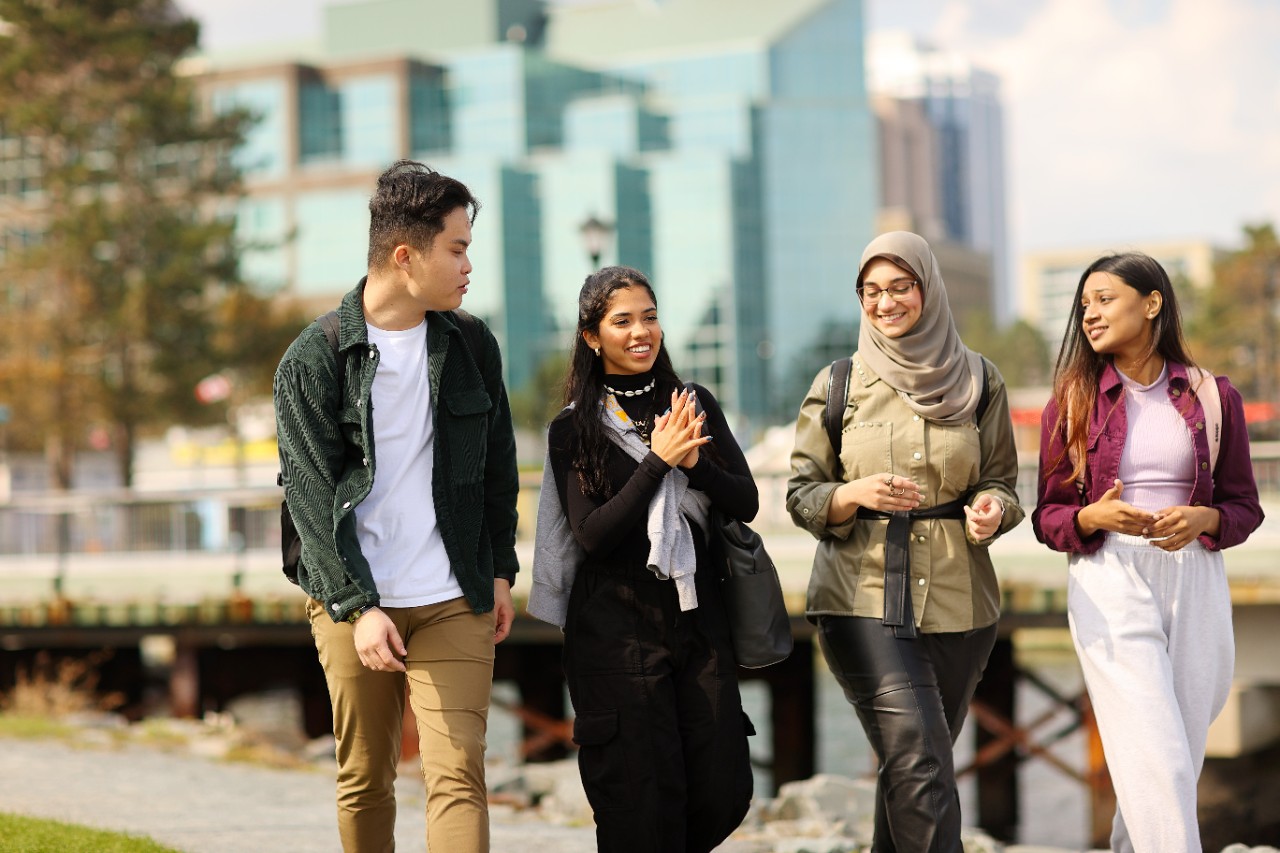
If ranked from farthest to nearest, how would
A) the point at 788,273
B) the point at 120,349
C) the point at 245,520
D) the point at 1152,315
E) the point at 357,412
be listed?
the point at 788,273, the point at 120,349, the point at 245,520, the point at 1152,315, the point at 357,412

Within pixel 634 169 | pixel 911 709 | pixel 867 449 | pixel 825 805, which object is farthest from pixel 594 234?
pixel 634 169

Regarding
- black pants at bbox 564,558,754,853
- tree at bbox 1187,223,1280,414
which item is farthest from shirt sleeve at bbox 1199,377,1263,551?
tree at bbox 1187,223,1280,414

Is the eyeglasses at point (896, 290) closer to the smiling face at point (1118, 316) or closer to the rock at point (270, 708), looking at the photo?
the smiling face at point (1118, 316)

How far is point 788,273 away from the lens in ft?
254

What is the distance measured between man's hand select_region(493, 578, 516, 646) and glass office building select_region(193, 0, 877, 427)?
63293mm

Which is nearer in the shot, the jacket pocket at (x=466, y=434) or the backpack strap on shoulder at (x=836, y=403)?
the jacket pocket at (x=466, y=434)

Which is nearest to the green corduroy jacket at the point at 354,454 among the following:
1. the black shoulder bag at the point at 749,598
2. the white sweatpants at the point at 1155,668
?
the black shoulder bag at the point at 749,598

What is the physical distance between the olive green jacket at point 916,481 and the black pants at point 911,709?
77 millimetres

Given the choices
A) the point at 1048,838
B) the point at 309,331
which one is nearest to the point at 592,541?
the point at 309,331

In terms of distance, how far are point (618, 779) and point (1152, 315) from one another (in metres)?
2.09

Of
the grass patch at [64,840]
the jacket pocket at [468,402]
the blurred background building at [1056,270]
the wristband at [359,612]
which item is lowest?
the grass patch at [64,840]

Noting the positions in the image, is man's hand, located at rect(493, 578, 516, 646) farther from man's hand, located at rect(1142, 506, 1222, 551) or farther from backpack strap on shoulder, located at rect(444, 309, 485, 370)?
man's hand, located at rect(1142, 506, 1222, 551)

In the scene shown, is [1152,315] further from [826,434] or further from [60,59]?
[60,59]

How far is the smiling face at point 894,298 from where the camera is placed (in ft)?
16.0
